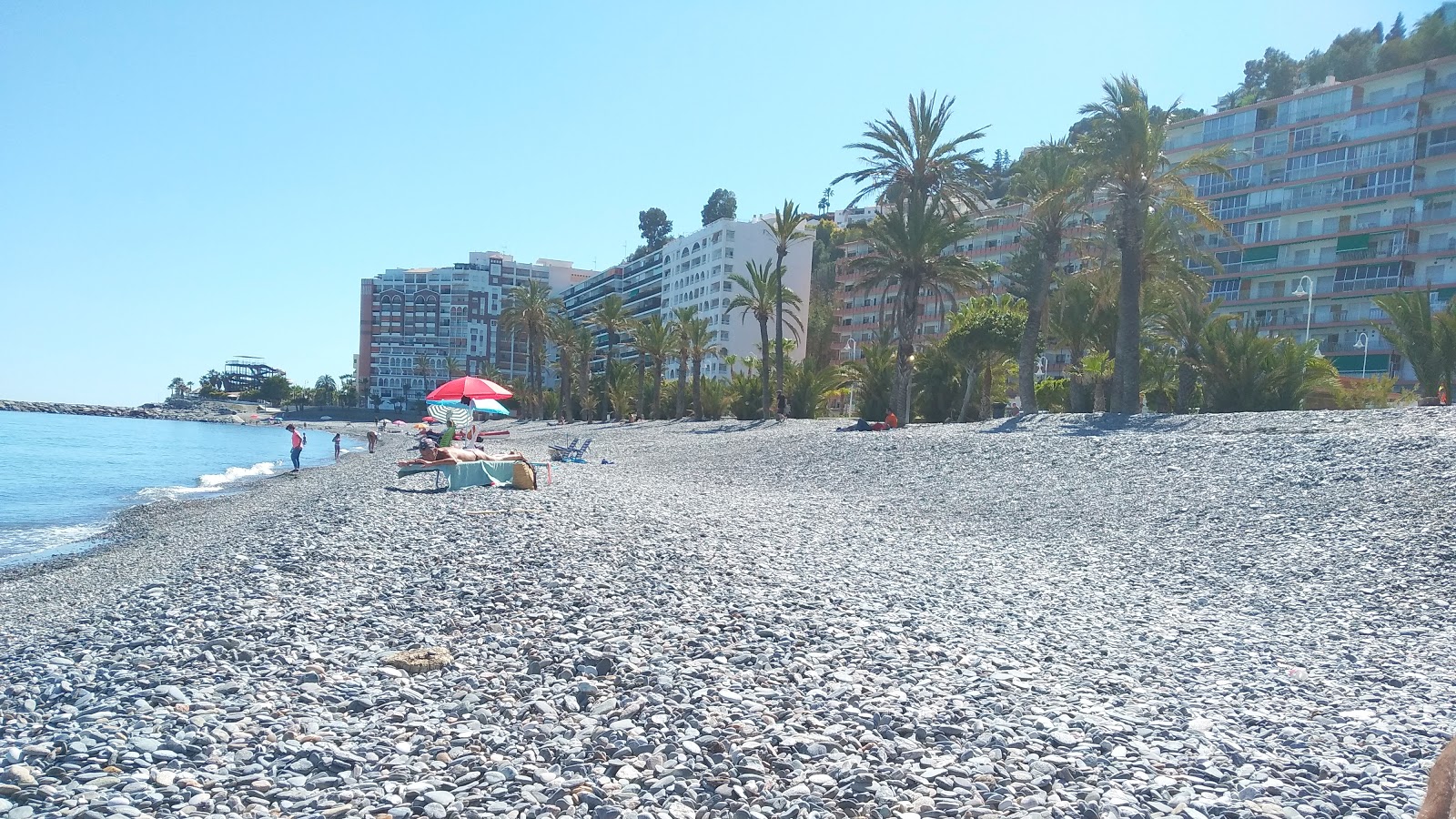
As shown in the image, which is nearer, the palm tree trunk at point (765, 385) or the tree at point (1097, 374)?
the tree at point (1097, 374)

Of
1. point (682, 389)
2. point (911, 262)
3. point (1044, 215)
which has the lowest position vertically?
point (682, 389)

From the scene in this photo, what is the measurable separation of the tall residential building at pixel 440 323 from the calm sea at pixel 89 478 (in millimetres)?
96401

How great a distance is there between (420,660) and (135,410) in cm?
19588

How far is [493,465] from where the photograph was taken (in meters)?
18.0

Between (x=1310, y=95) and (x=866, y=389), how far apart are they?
49306 millimetres

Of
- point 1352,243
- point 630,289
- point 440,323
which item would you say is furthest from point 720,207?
point 1352,243

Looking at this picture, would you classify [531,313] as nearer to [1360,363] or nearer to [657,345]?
[657,345]

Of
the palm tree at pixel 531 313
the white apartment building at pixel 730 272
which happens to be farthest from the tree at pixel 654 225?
the palm tree at pixel 531 313

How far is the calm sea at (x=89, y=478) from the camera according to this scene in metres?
20.6

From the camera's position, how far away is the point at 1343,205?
60.7 meters

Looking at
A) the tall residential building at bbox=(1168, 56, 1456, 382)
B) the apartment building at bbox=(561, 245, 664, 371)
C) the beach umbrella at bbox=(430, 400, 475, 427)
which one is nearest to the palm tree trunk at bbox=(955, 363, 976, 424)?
the beach umbrella at bbox=(430, 400, 475, 427)

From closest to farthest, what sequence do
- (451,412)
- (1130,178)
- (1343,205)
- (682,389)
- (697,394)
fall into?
(1130,178) → (451,412) → (697,394) → (682,389) → (1343,205)

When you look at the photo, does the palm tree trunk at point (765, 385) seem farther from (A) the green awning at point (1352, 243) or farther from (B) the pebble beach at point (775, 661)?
(A) the green awning at point (1352, 243)

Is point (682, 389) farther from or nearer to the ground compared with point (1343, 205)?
nearer to the ground
